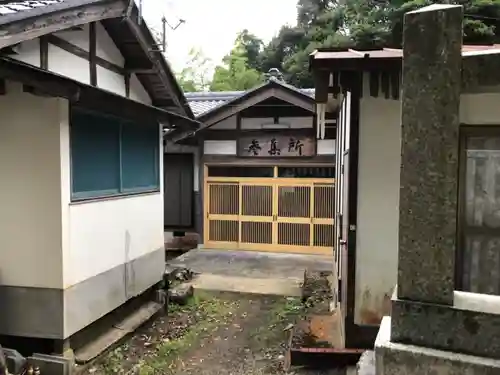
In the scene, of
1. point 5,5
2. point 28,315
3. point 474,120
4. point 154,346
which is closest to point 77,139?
point 5,5

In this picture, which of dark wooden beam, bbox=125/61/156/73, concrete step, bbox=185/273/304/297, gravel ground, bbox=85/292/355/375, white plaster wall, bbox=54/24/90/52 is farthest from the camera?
concrete step, bbox=185/273/304/297

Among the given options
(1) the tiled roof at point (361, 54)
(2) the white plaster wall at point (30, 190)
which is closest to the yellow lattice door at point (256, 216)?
(1) the tiled roof at point (361, 54)

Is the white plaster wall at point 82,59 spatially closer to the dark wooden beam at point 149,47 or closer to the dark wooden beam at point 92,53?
the dark wooden beam at point 92,53

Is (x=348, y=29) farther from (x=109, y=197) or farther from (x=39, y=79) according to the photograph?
(x=39, y=79)

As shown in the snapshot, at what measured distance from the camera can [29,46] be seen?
5348 millimetres

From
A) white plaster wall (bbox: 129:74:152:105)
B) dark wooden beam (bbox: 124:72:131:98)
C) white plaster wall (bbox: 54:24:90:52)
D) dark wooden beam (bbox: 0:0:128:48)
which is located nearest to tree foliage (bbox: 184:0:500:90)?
white plaster wall (bbox: 129:74:152:105)

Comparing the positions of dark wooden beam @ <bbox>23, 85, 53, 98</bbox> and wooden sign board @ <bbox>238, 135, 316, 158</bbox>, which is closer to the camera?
dark wooden beam @ <bbox>23, 85, 53, 98</bbox>

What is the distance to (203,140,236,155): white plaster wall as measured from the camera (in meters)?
13.9

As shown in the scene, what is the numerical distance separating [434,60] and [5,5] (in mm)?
4470

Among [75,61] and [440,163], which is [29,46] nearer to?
[75,61]

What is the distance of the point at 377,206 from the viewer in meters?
5.79

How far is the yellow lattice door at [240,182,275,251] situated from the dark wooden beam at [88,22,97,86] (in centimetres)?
767

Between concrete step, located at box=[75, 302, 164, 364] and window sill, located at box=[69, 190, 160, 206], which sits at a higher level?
window sill, located at box=[69, 190, 160, 206]

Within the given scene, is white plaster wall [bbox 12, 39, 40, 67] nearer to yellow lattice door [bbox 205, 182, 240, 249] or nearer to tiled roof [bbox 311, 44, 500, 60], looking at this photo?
tiled roof [bbox 311, 44, 500, 60]
